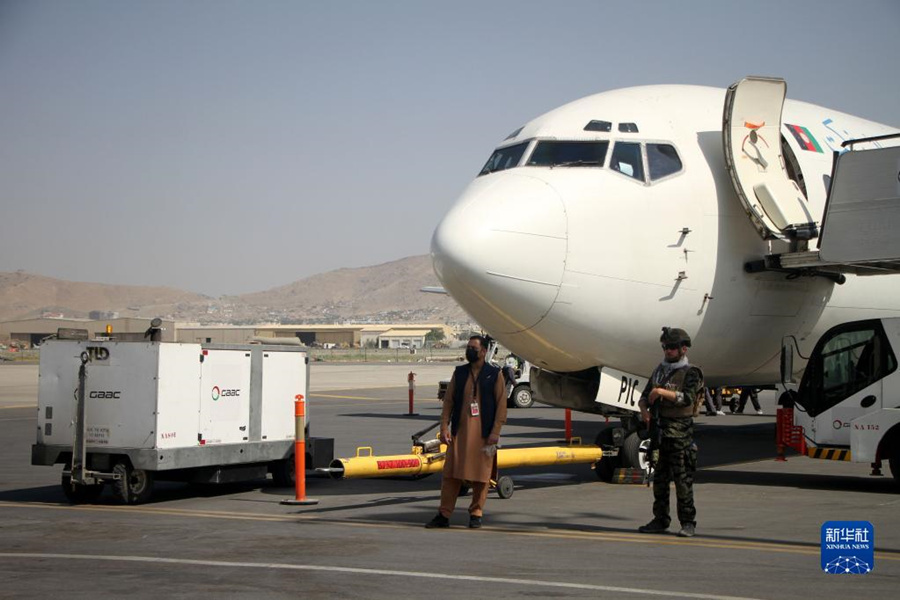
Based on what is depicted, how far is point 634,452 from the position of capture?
14617 millimetres

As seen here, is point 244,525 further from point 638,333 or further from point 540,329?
point 638,333

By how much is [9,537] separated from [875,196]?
427 inches

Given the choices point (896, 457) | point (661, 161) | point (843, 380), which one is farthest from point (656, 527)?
point (661, 161)

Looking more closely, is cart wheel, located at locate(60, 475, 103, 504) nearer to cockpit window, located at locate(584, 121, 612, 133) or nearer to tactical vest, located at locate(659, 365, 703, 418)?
tactical vest, located at locate(659, 365, 703, 418)

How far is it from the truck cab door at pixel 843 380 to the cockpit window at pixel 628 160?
3.40 meters

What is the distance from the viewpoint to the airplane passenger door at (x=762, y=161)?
14445mm

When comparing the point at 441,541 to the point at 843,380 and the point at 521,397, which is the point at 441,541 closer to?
the point at 843,380

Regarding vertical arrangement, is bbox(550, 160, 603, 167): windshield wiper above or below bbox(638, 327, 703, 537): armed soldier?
above

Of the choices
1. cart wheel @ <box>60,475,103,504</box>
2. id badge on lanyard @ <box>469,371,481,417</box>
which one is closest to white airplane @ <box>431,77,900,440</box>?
id badge on lanyard @ <box>469,371,481,417</box>

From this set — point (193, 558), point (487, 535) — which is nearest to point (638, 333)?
point (487, 535)

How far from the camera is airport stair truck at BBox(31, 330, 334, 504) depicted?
12.7 metres

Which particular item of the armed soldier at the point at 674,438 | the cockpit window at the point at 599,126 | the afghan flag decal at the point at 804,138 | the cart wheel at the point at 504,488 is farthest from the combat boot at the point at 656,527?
the afghan flag decal at the point at 804,138

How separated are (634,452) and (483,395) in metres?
4.31

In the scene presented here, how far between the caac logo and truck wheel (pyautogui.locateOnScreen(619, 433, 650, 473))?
16.8 ft
